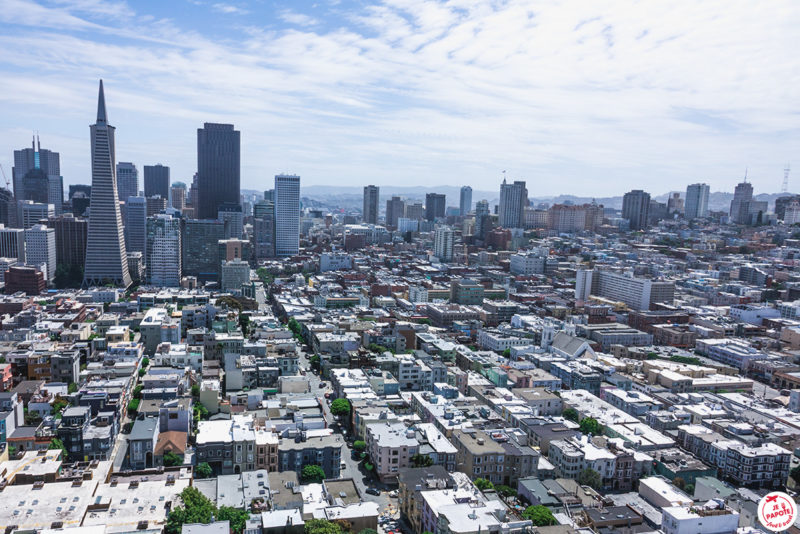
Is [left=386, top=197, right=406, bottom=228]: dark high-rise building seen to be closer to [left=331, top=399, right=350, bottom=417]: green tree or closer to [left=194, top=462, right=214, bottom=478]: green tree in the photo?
[left=331, top=399, right=350, bottom=417]: green tree

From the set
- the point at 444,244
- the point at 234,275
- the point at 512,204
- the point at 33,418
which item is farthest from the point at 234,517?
the point at 512,204

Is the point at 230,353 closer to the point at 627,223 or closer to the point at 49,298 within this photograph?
the point at 49,298

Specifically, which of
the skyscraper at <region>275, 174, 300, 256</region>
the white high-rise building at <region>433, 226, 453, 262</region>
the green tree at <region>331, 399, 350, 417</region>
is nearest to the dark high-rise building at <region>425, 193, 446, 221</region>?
the white high-rise building at <region>433, 226, 453, 262</region>

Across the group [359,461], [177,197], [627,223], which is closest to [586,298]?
[359,461]

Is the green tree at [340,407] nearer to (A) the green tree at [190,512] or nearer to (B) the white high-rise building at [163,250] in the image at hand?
(A) the green tree at [190,512]

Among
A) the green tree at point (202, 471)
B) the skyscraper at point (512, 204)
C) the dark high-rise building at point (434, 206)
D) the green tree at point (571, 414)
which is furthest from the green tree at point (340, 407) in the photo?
the dark high-rise building at point (434, 206)

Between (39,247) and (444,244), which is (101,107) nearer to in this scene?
(39,247)
